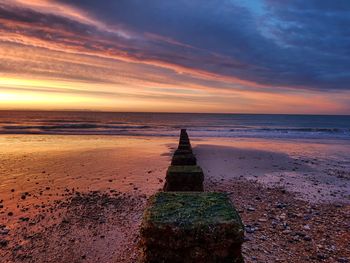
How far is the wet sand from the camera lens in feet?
17.9

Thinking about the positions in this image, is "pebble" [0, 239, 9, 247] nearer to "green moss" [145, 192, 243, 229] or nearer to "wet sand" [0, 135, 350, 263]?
"wet sand" [0, 135, 350, 263]

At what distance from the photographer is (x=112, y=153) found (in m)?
16.7

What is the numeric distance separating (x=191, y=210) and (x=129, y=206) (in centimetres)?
581

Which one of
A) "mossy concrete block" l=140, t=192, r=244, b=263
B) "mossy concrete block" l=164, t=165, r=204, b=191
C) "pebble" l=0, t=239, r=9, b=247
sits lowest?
"pebble" l=0, t=239, r=9, b=247

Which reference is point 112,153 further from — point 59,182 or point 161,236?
point 161,236

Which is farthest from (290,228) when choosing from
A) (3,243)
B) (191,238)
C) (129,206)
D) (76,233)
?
(3,243)

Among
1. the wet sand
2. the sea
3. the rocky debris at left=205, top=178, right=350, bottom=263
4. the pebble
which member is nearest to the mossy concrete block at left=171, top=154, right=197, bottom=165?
the wet sand

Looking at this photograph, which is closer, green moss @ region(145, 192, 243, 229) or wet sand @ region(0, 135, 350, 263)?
green moss @ region(145, 192, 243, 229)

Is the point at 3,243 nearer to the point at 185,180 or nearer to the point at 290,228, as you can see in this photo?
the point at 185,180

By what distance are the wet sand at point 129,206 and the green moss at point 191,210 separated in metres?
3.30

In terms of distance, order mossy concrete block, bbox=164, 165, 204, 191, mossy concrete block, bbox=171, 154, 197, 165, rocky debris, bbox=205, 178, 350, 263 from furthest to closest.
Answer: mossy concrete block, bbox=171, 154, 197, 165 → rocky debris, bbox=205, 178, 350, 263 → mossy concrete block, bbox=164, 165, 204, 191

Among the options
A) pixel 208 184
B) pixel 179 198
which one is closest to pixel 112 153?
pixel 208 184

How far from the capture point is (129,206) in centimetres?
766

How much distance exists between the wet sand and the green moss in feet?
10.8
